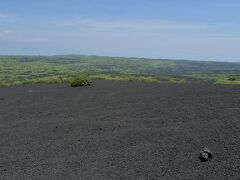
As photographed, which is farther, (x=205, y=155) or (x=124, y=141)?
(x=124, y=141)

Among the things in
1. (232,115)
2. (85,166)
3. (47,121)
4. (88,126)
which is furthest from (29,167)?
(232,115)

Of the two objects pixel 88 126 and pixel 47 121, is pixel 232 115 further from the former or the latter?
pixel 47 121

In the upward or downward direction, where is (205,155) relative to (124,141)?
upward

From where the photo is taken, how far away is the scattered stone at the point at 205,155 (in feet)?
31.4

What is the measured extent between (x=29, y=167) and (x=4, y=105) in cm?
1383

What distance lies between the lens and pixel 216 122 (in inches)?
531

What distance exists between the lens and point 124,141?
11852 mm

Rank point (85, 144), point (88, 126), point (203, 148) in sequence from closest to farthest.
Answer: point (203, 148) → point (85, 144) → point (88, 126)

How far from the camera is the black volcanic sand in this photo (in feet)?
30.2

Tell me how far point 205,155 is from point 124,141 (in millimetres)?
3061

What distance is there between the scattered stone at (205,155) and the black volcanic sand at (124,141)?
14 cm

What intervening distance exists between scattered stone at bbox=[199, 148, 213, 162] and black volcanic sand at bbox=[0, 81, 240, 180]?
0.14 meters

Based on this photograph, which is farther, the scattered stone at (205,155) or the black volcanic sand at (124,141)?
the scattered stone at (205,155)

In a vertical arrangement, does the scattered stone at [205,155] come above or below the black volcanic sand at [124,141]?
above
